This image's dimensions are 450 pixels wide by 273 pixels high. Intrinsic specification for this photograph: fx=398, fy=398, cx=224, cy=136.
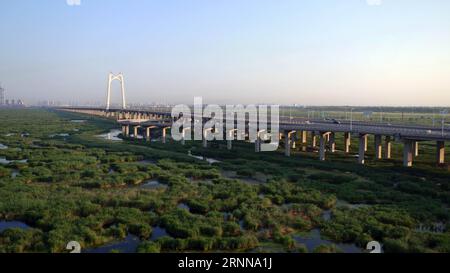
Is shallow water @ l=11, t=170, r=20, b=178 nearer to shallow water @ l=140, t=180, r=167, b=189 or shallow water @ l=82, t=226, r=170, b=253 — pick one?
shallow water @ l=140, t=180, r=167, b=189

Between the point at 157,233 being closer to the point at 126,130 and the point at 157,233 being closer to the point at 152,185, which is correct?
the point at 152,185

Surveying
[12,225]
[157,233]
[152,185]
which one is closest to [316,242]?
[157,233]

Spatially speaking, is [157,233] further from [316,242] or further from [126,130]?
[126,130]

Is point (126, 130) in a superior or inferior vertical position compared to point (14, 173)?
superior

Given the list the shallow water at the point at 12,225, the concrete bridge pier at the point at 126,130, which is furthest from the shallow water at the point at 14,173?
the concrete bridge pier at the point at 126,130

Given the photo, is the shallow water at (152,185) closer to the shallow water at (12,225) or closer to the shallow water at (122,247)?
the shallow water at (12,225)

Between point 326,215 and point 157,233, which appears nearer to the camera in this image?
point 157,233

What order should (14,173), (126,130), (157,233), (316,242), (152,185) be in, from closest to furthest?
(316,242), (157,233), (152,185), (14,173), (126,130)

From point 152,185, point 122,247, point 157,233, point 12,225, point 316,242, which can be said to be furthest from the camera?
point 152,185

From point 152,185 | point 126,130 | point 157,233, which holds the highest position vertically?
point 126,130

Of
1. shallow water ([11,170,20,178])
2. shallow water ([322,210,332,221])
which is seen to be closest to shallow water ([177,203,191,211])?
shallow water ([322,210,332,221])
